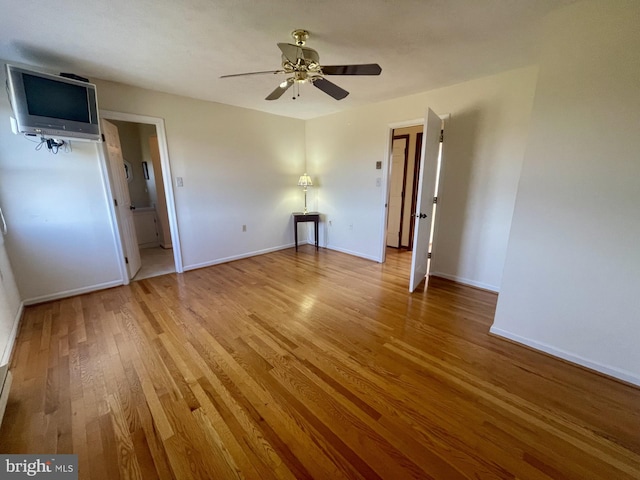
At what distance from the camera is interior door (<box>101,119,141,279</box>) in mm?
3035

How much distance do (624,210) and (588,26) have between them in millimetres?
1197

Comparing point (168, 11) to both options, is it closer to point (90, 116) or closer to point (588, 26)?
point (90, 116)

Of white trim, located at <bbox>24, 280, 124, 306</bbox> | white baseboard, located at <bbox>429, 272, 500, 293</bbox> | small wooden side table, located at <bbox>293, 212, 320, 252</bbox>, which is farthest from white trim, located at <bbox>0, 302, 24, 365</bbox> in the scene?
white baseboard, located at <bbox>429, 272, 500, 293</bbox>

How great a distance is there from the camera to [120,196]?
127 inches

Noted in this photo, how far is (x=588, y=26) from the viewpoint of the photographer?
62.6 inches

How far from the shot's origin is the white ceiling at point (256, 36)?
1.62m

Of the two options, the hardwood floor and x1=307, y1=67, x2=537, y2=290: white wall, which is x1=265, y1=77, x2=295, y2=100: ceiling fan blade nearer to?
x1=307, y1=67, x2=537, y2=290: white wall

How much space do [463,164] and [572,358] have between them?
2.19 meters

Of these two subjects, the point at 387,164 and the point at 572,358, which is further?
the point at 387,164

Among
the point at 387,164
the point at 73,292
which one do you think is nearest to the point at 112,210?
the point at 73,292

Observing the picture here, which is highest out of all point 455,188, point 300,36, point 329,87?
point 300,36

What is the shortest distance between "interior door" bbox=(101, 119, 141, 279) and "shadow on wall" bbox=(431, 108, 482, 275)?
4139 millimetres

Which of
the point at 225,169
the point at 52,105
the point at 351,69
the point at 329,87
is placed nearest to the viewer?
the point at 351,69

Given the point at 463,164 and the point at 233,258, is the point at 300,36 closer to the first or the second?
the point at 463,164
